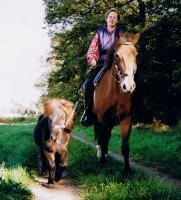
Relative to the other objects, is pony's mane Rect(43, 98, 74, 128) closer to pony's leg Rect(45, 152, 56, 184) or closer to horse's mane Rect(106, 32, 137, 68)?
pony's leg Rect(45, 152, 56, 184)

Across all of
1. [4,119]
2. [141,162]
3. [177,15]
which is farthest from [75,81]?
[4,119]

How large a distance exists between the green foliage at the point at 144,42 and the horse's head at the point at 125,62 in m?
10.9

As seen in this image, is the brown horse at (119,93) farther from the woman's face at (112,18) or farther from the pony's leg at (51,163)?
the pony's leg at (51,163)

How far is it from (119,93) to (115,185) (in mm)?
2270

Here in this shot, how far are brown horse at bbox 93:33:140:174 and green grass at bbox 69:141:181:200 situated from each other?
50cm

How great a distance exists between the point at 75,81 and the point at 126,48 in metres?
27.4

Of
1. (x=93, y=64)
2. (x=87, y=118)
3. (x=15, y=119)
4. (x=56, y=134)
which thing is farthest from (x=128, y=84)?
(x=15, y=119)

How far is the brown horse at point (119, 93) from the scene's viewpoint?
9.05 meters

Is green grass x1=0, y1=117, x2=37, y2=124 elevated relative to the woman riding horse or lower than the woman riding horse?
lower

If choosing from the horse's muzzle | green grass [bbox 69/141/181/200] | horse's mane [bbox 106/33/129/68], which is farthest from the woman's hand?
green grass [bbox 69/141/181/200]

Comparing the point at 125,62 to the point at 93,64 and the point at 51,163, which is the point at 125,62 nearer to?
the point at 93,64

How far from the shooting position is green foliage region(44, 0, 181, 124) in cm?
2456

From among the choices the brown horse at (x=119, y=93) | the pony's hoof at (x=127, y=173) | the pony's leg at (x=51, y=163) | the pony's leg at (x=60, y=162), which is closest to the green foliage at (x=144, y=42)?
the brown horse at (x=119, y=93)

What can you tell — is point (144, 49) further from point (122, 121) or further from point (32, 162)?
point (122, 121)
